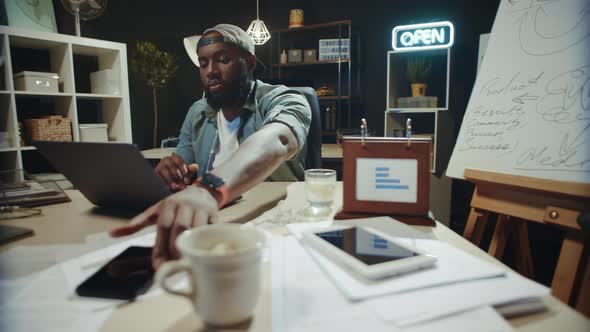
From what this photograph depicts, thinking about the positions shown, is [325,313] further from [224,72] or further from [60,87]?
[60,87]

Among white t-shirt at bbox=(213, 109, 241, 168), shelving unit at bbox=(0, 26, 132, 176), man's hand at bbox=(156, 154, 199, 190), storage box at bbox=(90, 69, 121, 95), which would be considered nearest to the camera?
man's hand at bbox=(156, 154, 199, 190)

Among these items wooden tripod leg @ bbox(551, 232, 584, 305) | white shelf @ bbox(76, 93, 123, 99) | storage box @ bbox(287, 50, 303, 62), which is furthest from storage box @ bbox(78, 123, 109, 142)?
wooden tripod leg @ bbox(551, 232, 584, 305)

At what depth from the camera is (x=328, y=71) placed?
4.12 metres

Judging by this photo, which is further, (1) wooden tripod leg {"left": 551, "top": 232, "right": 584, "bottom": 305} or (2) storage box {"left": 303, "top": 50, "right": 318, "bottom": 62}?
(2) storage box {"left": 303, "top": 50, "right": 318, "bottom": 62}

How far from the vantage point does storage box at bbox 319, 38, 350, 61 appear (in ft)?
12.4

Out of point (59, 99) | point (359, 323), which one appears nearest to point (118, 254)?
point (359, 323)

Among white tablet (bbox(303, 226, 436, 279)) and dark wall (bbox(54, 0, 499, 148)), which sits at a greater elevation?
dark wall (bbox(54, 0, 499, 148))

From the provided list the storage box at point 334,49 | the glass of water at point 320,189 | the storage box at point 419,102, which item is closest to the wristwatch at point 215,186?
the glass of water at point 320,189

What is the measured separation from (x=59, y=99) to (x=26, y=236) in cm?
232

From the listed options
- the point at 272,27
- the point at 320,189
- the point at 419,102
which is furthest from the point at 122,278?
the point at 272,27

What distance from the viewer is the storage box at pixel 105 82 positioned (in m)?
2.80

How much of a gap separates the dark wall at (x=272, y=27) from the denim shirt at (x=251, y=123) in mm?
2269

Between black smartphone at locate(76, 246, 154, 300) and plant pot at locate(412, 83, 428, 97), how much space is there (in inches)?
126

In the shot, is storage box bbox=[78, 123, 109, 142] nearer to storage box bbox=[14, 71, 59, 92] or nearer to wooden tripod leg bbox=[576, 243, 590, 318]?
storage box bbox=[14, 71, 59, 92]
